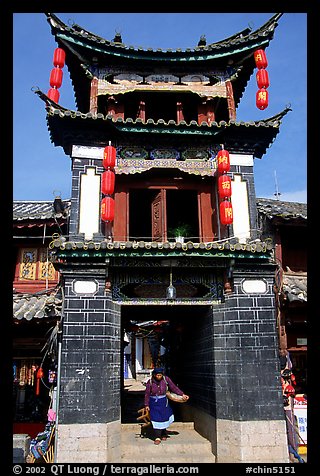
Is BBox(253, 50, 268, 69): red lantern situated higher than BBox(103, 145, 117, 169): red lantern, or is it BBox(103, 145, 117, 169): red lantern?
BBox(253, 50, 268, 69): red lantern

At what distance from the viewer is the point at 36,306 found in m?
12.6

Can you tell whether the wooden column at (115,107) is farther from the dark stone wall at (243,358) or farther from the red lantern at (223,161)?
the dark stone wall at (243,358)

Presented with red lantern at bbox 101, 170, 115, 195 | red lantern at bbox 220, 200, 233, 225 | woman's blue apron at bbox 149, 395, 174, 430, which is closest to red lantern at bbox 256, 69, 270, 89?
red lantern at bbox 220, 200, 233, 225

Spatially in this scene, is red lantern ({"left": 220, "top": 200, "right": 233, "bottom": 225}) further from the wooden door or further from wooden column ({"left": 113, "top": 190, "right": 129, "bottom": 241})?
wooden column ({"left": 113, "top": 190, "right": 129, "bottom": 241})

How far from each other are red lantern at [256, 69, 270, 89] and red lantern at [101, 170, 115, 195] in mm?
5536

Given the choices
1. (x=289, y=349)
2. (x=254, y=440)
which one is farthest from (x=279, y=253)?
(x=254, y=440)

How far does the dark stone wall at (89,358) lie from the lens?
10.0 m

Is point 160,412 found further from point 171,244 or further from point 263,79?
point 263,79

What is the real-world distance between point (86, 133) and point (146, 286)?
190 inches

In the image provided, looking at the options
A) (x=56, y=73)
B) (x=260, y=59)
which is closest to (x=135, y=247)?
(x=56, y=73)

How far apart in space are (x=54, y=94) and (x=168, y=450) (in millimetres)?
10508

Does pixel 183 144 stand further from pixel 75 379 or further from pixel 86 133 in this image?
pixel 75 379

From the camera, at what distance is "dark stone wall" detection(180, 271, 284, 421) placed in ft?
34.2

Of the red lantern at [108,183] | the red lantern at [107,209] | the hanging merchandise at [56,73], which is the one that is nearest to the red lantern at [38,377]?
the red lantern at [107,209]
